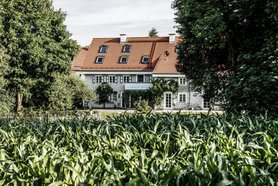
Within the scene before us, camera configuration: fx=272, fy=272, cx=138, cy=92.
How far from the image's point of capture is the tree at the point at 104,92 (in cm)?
3773

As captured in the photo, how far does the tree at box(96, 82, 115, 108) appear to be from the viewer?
124 feet

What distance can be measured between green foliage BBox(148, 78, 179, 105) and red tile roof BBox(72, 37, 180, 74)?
1.60 meters

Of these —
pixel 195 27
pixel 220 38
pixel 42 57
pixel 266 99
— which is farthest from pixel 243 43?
pixel 42 57

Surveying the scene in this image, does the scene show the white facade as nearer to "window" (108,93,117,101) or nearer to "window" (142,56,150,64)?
"window" (108,93,117,101)

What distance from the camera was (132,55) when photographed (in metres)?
39.6

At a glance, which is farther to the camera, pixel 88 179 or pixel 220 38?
pixel 220 38

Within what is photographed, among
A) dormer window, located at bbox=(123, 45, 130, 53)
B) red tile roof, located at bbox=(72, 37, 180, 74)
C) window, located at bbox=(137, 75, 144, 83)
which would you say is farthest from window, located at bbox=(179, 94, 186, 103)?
dormer window, located at bbox=(123, 45, 130, 53)

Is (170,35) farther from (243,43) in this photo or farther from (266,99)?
(266,99)

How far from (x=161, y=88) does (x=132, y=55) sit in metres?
8.06

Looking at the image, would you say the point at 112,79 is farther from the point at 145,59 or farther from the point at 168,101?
the point at 168,101

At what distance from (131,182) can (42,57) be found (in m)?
22.1

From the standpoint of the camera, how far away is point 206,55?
16.7 m

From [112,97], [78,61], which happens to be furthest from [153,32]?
[112,97]

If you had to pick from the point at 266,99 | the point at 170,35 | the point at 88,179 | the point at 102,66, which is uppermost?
the point at 170,35
